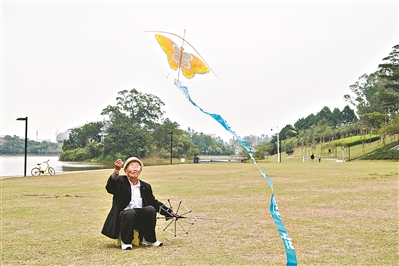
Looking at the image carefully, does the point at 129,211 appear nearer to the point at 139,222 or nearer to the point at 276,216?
the point at 139,222

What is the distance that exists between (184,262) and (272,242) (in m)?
1.77

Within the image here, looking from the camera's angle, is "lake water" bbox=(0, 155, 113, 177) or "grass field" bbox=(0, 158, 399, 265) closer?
"grass field" bbox=(0, 158, 399, 265)

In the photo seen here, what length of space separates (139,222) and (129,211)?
25cm

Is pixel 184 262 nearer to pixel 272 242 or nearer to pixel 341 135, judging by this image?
pixel 272 242

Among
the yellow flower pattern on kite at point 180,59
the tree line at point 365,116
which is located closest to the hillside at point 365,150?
the tree line at point 365,116

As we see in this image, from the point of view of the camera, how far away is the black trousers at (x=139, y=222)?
599cm

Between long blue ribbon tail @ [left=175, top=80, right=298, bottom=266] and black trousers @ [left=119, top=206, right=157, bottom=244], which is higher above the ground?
long blue ribbon tail @ [left=175, top=80, right=298, bottom=266]

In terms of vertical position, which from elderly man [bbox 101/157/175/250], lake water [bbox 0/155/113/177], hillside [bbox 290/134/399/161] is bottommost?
lake water [bbox 0/155/113/177]

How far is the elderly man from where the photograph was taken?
5992mm

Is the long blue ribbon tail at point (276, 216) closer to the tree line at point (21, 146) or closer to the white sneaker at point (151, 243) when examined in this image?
the white sneaker at point (151, 243)

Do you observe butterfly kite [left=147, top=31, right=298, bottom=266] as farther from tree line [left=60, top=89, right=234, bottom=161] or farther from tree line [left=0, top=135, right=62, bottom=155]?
tree line [left=0, top=135, right=62, bottom=155]

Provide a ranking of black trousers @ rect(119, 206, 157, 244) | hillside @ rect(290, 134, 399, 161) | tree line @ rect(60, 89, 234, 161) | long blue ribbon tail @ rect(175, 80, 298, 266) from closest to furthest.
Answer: long blue ribbon tail @ rect(175, 80, 298, 266), black trousers @ rect(119, 206, 157, 244), hillside @ rect(290, 134, 399, 161), tree line @ rect(60, 89, 234, 161)

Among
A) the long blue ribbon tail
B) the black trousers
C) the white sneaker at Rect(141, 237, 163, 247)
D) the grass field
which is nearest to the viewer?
→ the long blue ribbon tail

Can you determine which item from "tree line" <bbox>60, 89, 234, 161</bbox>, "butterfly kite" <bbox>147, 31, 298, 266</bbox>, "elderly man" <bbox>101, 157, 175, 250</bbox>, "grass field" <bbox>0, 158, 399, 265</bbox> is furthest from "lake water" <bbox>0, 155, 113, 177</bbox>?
"butterfly kite" <bbox>147, 31, 298, 266</bbox>
